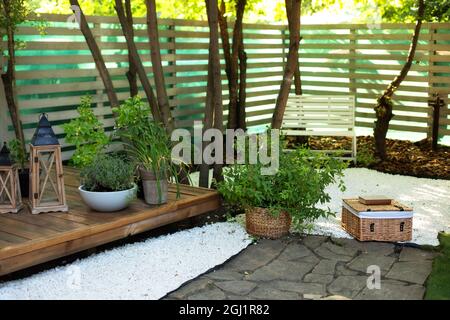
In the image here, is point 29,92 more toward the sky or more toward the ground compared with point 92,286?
more toward the sky

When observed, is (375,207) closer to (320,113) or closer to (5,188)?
(5,188)

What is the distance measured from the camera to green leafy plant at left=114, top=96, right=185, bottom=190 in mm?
4598

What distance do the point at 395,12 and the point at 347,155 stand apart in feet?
10.2

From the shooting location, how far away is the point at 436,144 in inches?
327

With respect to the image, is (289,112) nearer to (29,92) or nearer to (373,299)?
(29,92)

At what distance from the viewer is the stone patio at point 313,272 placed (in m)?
3.65

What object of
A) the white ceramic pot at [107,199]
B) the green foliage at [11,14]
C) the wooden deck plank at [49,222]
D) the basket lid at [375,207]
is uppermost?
the green foliage at [11,14]

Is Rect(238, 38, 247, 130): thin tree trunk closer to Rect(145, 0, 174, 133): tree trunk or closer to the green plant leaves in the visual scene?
Rect(145, 0, 174, 133): tree trunk

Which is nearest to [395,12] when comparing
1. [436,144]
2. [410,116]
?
[410,116]

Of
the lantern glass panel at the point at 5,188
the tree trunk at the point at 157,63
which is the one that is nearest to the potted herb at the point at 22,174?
the lantern glass panel at the point at 5,188

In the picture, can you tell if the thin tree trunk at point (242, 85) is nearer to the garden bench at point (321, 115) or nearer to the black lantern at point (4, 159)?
the garden bench at point (321, 115)

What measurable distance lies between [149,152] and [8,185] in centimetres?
100

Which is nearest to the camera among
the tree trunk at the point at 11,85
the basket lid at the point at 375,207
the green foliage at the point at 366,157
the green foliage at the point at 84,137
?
the basket lid at the point at 375,207

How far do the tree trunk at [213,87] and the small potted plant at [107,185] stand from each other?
3.87ft
